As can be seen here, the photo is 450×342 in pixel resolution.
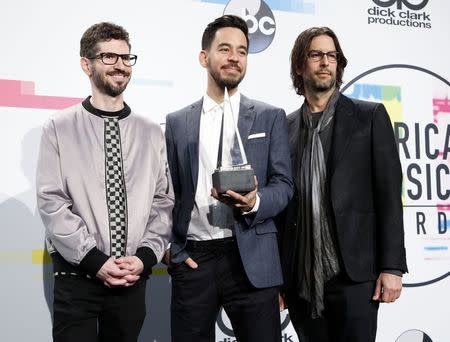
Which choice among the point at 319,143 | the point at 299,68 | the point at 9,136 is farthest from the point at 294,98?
the point at 9,136

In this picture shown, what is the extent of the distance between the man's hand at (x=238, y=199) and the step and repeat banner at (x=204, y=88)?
1020 mm

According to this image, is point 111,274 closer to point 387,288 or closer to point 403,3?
point 387,288

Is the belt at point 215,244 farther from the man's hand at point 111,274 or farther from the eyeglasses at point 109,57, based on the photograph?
the eyeglasses at point 109,57

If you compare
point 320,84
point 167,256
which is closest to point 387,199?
point 320,84

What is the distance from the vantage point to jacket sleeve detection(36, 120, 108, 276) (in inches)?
77.4

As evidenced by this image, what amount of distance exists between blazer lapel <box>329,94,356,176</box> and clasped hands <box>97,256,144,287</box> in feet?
2.63

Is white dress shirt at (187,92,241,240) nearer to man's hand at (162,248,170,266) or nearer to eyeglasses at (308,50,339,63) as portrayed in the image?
man's hand at (162,248,170,266)

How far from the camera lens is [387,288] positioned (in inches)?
83.3

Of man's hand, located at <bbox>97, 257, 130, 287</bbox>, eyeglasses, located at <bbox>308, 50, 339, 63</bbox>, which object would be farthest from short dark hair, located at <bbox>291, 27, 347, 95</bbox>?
man's hand, located at <bbox>97, 257, 130, 287</bbox>

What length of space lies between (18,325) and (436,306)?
7.71 ft

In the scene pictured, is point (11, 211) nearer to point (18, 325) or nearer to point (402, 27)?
point (18, 325)

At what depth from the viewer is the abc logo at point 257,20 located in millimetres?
3068

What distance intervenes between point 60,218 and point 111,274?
26 cm

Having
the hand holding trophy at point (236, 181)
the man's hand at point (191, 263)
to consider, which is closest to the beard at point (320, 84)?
the hand holding trophy at point (236, 181)
